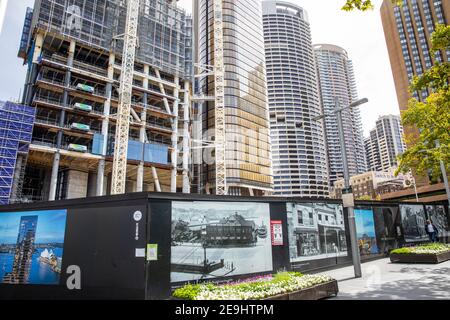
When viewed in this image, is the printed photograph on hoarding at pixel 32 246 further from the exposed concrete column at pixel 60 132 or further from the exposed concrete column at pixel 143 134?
the exposed concrete column at pixel 143 134

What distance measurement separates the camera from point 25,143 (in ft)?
148

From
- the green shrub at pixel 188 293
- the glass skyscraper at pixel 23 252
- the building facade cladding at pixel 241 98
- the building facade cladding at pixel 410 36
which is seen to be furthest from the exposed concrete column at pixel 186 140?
the building facade cladding at pixel 410 36

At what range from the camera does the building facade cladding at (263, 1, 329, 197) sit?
172625mm

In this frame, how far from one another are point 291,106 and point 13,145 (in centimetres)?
15279

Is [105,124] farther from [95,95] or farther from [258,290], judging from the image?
[258,290]

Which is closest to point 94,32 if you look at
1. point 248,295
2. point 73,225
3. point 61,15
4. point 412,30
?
point 61,15

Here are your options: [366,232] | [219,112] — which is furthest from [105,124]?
[366,232]

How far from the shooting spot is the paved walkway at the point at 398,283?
9086mm

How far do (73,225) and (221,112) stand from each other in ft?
234

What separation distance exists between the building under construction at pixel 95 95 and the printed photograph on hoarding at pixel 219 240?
43431mm

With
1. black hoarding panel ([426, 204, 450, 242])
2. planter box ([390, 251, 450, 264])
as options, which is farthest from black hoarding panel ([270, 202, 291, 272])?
black hoarding panel ([426, 204, 450, 242])

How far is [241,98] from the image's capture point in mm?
91500

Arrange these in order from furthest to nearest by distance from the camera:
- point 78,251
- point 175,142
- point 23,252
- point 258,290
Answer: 1. point 175,142
2. point 23,252
3. point 78,251
4. point 258,290

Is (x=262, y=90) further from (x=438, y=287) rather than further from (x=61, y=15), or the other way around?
(x=438, y=287)
